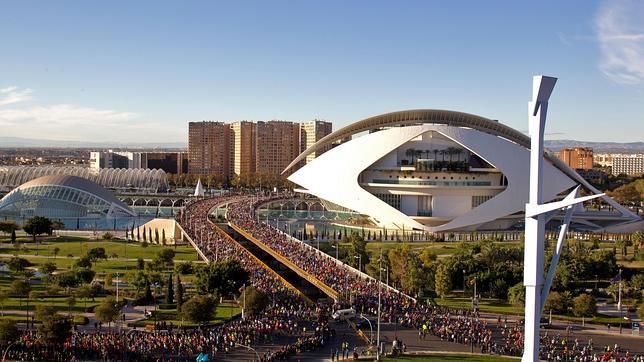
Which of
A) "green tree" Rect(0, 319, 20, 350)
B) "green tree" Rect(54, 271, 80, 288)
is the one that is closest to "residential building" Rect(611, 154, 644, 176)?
"green tree" Rect(54, 271, 80, 288)

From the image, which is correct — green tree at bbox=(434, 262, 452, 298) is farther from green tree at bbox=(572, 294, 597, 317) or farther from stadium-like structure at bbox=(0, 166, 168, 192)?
stadium-like structure at bbox=(0, 166, 168, 192)

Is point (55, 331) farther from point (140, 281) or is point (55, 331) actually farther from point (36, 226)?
point (36, 226)

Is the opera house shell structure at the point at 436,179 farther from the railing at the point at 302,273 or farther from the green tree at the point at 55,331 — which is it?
the green tree at the point at 55,331

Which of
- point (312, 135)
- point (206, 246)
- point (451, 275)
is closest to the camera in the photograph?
point (451, 275)

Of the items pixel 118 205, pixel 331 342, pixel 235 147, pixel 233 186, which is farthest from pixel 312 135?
pixel 331 342

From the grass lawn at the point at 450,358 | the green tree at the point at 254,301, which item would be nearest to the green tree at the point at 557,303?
the grass lawn at the point at 450,358

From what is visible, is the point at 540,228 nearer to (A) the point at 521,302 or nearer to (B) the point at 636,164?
(A) the point at 521,302

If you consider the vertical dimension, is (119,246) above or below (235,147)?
below
